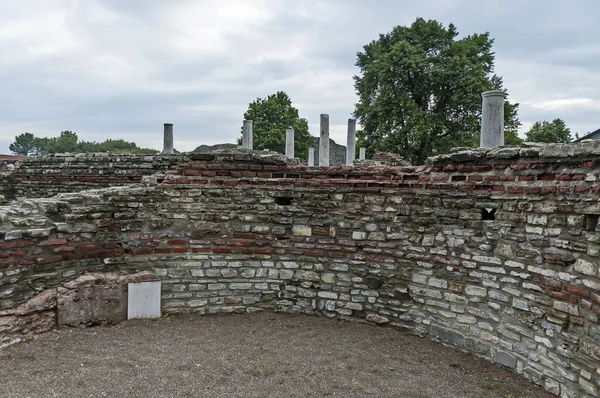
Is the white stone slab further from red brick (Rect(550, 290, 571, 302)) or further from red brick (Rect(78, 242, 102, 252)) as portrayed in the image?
red brick (Rect(550, 290, 571, 302))

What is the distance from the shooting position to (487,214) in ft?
14.0

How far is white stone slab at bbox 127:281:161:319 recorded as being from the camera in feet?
15.8

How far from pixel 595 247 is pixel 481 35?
837 inches

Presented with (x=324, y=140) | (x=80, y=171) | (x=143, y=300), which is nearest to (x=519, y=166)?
(x=143, y=300)

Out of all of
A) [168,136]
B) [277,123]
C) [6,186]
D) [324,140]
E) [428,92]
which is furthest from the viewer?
[277,123]

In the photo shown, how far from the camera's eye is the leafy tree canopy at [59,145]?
57.7 meters

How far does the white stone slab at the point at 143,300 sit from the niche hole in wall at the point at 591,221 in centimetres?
460

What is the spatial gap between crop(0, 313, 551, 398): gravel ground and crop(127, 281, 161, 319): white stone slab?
137mm

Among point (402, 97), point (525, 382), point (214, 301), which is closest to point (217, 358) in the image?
point (214, 301)

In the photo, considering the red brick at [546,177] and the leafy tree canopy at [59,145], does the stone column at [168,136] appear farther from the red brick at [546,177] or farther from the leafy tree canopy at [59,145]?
the leafy tree canopy at [59,145]

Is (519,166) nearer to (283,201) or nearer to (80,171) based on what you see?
(283,201)

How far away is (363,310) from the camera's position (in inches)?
197

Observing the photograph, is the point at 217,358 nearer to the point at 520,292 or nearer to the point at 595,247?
the point at 520,292

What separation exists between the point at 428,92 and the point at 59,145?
188 ft
